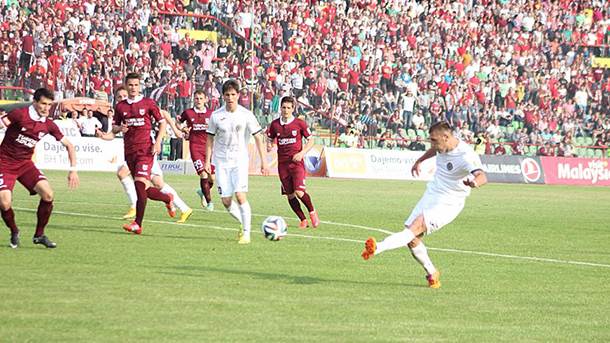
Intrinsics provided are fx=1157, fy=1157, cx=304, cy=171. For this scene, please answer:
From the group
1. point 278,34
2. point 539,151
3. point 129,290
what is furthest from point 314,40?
point 129,290

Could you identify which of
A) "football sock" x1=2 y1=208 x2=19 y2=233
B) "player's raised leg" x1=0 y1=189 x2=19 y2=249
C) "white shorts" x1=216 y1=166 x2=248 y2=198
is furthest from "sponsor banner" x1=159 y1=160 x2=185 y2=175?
"football sock" x1=2 y1=208 x2=19 y2=233

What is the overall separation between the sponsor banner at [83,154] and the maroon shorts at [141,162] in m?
18.0

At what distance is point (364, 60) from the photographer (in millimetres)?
44562

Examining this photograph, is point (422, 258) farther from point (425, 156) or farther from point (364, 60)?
point (364, 60)

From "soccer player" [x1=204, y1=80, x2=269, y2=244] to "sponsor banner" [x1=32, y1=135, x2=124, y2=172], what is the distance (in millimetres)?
19049

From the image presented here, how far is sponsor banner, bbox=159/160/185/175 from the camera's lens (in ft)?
125

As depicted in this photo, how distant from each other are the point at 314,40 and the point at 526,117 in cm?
965

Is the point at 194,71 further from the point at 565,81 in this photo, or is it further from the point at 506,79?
the point at 565,81

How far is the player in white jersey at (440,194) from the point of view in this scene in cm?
1176

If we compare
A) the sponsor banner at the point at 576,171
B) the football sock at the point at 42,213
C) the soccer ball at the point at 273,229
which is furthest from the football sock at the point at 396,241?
the sponsor banner at the point at 576,171

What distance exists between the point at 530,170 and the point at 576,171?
2.31 meters

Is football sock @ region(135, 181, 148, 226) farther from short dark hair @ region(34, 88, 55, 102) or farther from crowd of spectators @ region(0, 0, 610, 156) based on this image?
crowd of spectators @ region(0, 0, 610, 156)

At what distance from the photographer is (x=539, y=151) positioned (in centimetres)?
4666

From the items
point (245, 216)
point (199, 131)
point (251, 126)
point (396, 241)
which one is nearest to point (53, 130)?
point (245, 216)
